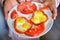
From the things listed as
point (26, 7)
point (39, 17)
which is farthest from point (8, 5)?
point (39, 17)

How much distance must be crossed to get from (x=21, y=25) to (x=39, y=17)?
0.11 meters

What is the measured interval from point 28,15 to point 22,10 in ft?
0.18

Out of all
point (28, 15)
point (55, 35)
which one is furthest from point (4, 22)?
point (55, 35)

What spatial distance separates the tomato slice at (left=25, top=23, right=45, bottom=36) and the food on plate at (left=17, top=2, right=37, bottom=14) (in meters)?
0.12

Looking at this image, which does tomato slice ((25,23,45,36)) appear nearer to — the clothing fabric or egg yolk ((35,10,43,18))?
egg yolk ((35,10,43,18))

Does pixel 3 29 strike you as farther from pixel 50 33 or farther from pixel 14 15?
pixel 50 33

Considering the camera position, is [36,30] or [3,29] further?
[3,29]

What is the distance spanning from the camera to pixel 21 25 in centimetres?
92

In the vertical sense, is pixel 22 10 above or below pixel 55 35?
above

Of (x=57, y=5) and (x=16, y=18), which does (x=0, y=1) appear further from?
(x=57, y=5)

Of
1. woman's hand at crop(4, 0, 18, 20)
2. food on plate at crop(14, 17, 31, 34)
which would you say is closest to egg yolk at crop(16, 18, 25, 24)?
food on plate at crop(14, 17, 31, 34)

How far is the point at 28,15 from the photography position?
969 mm

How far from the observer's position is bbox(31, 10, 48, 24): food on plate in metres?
0.93

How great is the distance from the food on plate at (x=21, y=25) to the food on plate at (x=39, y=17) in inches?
1.4
